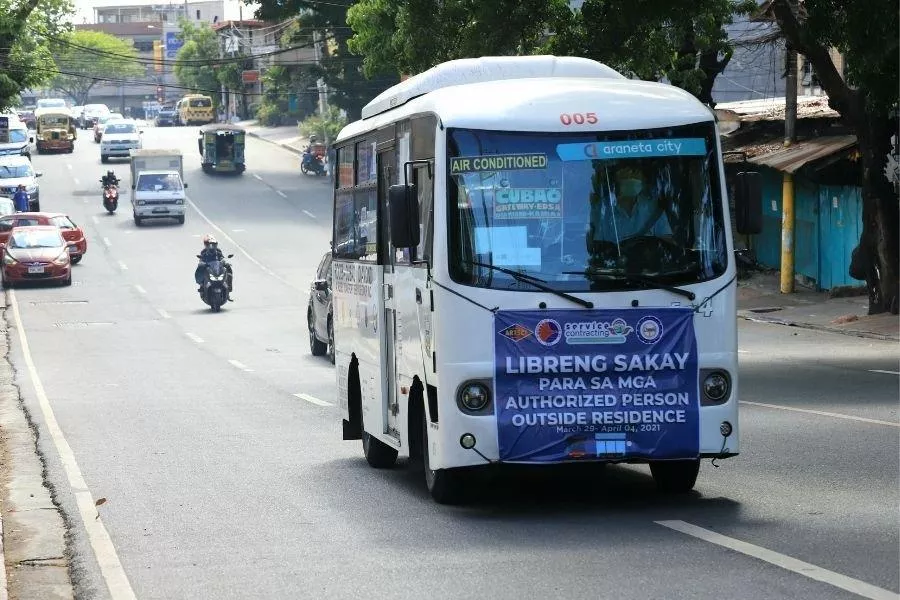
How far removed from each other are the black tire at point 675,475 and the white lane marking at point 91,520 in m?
3.80

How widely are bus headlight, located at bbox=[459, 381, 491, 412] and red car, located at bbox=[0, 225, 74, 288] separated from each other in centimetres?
3509

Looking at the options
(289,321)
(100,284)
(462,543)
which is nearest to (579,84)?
(462,543)

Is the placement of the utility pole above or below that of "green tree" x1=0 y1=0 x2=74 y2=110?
below

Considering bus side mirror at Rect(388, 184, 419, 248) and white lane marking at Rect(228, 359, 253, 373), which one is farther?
white lane marking at Rect(228, 359, 253, 373)

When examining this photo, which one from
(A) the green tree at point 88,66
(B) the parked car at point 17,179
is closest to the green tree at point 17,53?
(B) the parked car at point 17,179

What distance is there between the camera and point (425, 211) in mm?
10922

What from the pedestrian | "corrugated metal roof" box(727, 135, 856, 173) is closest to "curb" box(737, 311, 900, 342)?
"corrugated metal roof" box(727, 135, 856, 173)

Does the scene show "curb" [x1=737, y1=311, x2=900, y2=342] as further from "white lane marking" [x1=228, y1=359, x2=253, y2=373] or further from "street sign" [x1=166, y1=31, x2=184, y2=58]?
"street sign" [x1=166, y1=31, x2=184, y2=58]

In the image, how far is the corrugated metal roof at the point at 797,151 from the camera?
32.8 meters

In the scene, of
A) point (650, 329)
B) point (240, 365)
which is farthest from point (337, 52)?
point (650, 329)

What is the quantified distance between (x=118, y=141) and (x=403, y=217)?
7774 centimetres

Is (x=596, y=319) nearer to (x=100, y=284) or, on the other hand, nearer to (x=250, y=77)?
(x=100, y=284)

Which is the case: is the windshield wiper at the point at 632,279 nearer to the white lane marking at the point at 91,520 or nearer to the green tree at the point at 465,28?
the white lane marking at the point at 91,520

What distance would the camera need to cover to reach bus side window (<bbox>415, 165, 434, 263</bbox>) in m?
10.7
